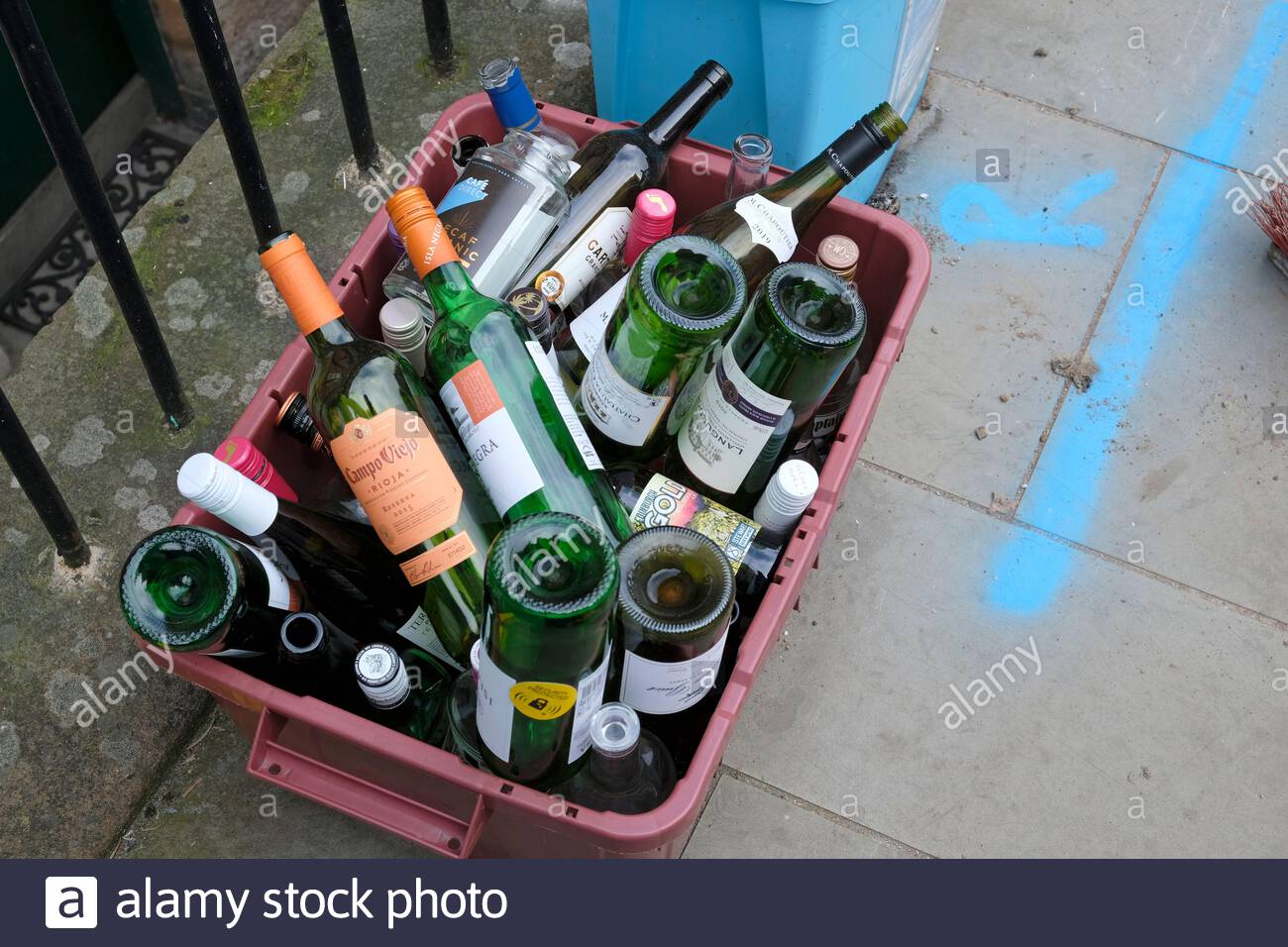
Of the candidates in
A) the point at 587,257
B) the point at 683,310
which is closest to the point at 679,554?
the point at 683,310

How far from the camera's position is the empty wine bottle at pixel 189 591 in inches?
41.8

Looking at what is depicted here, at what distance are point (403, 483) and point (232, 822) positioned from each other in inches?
27.2

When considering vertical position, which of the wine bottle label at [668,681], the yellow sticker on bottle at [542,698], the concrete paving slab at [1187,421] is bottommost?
the concrete paving slab at [1187,421]

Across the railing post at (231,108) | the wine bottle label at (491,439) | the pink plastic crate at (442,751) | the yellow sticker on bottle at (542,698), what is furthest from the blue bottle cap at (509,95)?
the yellow sticker on bottle at (542,698)

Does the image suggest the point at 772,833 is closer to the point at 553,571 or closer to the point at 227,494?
the point at 553,571

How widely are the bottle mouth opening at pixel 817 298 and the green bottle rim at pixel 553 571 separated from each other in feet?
1.27

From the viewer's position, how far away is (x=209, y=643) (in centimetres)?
107

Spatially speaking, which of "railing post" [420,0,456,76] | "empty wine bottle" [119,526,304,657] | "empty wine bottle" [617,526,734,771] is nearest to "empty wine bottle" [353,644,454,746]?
"empty wine bottle" [119,526,304,657]

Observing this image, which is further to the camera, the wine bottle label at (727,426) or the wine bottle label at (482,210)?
the wine bottle label at (482,210)

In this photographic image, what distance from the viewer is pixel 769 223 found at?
139 cm

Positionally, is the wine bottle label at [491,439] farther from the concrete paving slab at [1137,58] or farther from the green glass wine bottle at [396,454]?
the concrete paving slab at [1137,58]

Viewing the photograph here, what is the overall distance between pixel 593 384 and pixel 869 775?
78 cm

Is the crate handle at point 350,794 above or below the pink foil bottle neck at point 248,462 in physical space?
below
